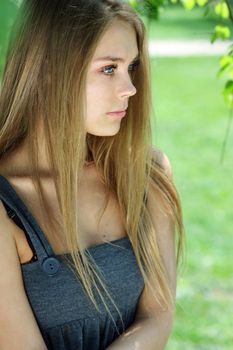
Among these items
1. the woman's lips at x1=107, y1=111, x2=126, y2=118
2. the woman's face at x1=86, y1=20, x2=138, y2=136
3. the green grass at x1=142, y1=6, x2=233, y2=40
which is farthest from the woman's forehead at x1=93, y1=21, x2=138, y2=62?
the green grass at x1=142, y1=6, x2=233, y2=40

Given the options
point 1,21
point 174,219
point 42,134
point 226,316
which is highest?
point 1,21

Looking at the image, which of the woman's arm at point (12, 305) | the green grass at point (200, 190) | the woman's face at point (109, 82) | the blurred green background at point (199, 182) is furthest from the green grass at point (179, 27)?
the woman's arm at point (12, 305)

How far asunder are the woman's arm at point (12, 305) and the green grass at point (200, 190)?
0.88 m

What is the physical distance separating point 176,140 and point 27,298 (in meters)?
6.29

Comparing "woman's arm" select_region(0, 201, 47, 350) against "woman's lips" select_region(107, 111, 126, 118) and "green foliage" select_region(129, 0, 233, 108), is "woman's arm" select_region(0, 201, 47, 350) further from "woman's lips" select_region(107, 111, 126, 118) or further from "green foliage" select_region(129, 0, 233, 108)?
"green foliage" select_region(129, 0, 233, 108)

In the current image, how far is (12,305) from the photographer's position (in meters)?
2.08

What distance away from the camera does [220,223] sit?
6.09 m

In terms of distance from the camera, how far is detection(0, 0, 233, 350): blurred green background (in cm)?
443

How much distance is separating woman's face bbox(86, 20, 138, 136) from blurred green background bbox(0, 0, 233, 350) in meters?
0.27

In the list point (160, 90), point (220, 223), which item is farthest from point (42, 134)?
point (160, 90)

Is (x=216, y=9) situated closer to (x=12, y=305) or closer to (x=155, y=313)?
(x=155, y=313)

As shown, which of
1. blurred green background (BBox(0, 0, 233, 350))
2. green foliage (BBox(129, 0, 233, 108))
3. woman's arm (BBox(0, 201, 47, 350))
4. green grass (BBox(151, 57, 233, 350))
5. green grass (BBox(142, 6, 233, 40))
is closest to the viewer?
woman's arm (BBox(0, 201, 47, 350))

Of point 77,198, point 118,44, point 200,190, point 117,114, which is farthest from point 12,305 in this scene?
point 200,190

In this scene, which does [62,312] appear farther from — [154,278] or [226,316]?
[226,316]
